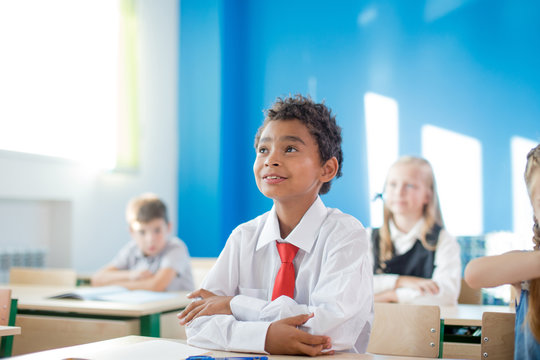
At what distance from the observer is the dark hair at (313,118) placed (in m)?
1.71

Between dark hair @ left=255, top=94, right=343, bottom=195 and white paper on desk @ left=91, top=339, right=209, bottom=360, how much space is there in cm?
67

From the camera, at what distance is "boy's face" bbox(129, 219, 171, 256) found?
3387mm

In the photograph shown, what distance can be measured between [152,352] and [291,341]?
1.03 ft

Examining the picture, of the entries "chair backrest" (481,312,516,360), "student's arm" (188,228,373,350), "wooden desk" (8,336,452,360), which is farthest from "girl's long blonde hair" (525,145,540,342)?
"student's arm" (188,228,373,350)

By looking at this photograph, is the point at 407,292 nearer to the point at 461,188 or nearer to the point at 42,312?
the point at 42,312

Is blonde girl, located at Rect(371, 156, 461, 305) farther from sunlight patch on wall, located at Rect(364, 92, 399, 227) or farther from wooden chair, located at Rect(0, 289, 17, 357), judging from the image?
sunlight patch on wall, located at Rect(364, 92, 399, 227)

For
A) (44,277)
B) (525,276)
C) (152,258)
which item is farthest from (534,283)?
(44,277)

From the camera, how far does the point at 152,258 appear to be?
345cm

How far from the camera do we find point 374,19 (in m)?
5.38

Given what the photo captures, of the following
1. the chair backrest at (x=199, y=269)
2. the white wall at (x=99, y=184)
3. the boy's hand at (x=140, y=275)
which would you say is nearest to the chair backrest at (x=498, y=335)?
the chair backrest at (x=199, y=269)

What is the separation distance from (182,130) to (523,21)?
10.5 feet

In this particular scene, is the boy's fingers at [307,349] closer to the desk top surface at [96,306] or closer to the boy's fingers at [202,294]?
the boy's fingers at [202,294]

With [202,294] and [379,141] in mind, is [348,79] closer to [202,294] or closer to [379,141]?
[379,141]

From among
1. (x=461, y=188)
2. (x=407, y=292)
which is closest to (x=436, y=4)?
(x=461, y=188)
